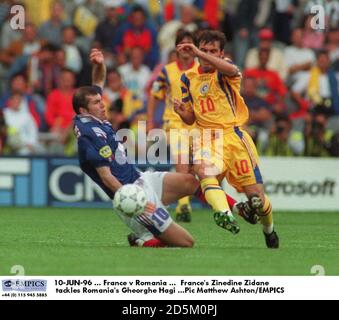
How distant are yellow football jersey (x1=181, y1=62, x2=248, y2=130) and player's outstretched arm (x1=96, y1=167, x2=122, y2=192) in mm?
1307

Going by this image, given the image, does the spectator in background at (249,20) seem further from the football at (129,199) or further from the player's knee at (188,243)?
the football at (129,199)

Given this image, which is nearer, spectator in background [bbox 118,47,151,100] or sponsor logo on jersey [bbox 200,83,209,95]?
sponsor logo on jersey [bbox 200,83,209,95]

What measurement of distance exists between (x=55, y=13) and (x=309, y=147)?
17.0ft

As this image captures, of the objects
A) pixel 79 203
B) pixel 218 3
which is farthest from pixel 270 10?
pixel 79 203

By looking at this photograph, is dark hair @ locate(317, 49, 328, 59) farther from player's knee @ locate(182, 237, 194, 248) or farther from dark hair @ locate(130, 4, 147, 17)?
player's knee @ locate(182, 237, 194, 248)

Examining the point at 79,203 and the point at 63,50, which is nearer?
the point at 79,203

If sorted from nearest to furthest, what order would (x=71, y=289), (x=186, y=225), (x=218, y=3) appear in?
(x=71, y=289), (x=186, y=225), (x=218, y=3)

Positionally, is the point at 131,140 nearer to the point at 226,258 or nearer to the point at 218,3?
the point at 218,3

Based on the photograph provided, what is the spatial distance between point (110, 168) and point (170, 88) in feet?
14.7

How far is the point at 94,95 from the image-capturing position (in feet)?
35.0

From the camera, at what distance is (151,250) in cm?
1067

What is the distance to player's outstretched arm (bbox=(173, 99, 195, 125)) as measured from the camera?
448 inches

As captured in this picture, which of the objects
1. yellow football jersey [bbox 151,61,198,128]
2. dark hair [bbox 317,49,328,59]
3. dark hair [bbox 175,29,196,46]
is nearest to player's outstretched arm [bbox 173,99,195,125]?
dark hair [bbox 175,29,196,46]

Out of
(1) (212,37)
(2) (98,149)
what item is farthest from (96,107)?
(1) (212,37)
